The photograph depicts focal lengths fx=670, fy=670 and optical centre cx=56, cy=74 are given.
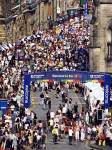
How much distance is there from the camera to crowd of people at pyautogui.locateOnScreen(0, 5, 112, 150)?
119 feet

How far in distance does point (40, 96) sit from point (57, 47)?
13.4 metres

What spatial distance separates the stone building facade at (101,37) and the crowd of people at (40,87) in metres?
1.43

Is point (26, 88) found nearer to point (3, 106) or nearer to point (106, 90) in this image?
point (3, 106)

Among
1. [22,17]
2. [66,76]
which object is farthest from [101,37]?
[22,17]

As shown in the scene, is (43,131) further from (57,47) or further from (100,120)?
(57,47)

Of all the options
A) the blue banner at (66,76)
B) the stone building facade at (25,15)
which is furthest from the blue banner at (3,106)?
the stone building facade at (25,15)

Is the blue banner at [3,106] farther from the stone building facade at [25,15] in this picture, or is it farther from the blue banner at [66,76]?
the stone building facade at [25,15]

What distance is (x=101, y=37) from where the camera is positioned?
54.5m

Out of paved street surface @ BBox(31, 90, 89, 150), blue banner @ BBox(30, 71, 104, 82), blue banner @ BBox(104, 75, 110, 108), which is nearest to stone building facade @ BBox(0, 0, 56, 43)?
paved street surface @ BBox(31, 90, 89, 150)

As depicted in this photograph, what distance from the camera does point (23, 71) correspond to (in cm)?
5369

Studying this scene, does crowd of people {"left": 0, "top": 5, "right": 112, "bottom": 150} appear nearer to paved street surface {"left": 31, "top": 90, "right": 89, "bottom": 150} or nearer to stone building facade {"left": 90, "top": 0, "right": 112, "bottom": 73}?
paved street surface {"left": 31, "top": 90, "right": 89, "bottom": 150}

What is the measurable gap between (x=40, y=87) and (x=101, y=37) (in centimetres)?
771

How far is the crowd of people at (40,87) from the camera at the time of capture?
36169 millimetres

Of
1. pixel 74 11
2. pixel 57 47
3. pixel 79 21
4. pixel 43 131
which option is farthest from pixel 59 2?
pixel 43 131
